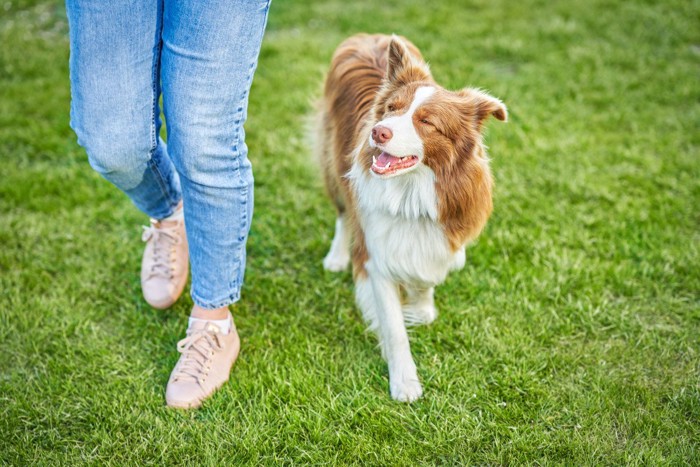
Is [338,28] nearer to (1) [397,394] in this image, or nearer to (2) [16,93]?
(2) [16,93]

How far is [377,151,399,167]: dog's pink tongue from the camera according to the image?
246cm

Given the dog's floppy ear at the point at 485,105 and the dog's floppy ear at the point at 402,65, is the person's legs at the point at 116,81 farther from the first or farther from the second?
the dog's floppy ear at the point at 485,105

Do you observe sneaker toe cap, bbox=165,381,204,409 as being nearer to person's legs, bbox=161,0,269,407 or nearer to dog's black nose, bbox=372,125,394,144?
person's legs, bbox=161,0,269,407

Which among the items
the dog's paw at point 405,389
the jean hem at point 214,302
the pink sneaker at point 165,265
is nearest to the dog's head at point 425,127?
the jean hem at point 214,302

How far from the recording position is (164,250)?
10.5 feet

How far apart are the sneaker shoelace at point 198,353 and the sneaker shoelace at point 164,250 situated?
0.52 m

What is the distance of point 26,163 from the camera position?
172 inches

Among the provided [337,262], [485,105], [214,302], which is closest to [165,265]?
[214,302]

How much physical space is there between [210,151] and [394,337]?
1.13m

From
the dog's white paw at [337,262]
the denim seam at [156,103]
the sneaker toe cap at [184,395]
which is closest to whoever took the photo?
the denim seam at [156,103]

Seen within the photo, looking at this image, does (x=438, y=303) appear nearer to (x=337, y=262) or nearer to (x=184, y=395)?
(x=337, y=262)

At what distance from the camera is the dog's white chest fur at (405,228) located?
2584 millimetres

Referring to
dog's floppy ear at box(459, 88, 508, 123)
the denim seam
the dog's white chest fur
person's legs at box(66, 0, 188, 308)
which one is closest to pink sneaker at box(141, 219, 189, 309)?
the denim seam

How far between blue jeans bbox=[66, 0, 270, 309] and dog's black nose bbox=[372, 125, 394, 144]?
0.49 metres
